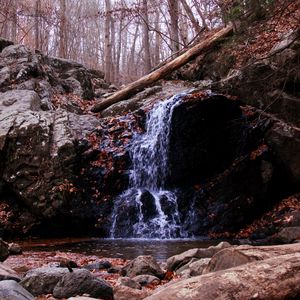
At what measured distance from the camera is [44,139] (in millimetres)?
13117

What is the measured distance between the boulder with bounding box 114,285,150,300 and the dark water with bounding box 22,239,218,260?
11.6 ft

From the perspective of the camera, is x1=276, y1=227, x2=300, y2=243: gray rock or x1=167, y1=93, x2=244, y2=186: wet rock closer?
x1=276, y1=227, x2=300, y2=243: gray rock

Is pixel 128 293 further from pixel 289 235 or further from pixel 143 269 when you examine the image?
pixel 289 235

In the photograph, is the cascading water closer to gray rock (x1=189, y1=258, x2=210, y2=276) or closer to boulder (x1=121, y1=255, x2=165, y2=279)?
boulder (x1=121, y1=255, x2=165, y2=279)

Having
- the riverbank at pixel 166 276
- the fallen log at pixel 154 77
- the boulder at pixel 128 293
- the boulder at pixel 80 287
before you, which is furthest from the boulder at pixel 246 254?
the fallen log at pixel 154 77

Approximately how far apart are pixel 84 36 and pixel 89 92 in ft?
84.3

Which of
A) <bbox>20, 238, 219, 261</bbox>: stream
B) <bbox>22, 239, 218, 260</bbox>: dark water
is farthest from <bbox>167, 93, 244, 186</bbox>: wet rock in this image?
<bbox>22, 239, 218, 260</bbox>: dark water

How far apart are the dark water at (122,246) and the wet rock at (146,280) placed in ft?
8.12

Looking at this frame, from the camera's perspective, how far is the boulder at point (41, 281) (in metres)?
4.78

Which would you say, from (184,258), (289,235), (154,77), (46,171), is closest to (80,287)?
(184,258)

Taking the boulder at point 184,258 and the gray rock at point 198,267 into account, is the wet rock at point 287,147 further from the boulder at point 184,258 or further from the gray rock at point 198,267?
the gray rock at point 198,267

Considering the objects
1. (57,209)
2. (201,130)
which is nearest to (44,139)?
(57,209)

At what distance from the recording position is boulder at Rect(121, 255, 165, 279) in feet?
20.1

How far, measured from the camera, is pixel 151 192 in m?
12.9
